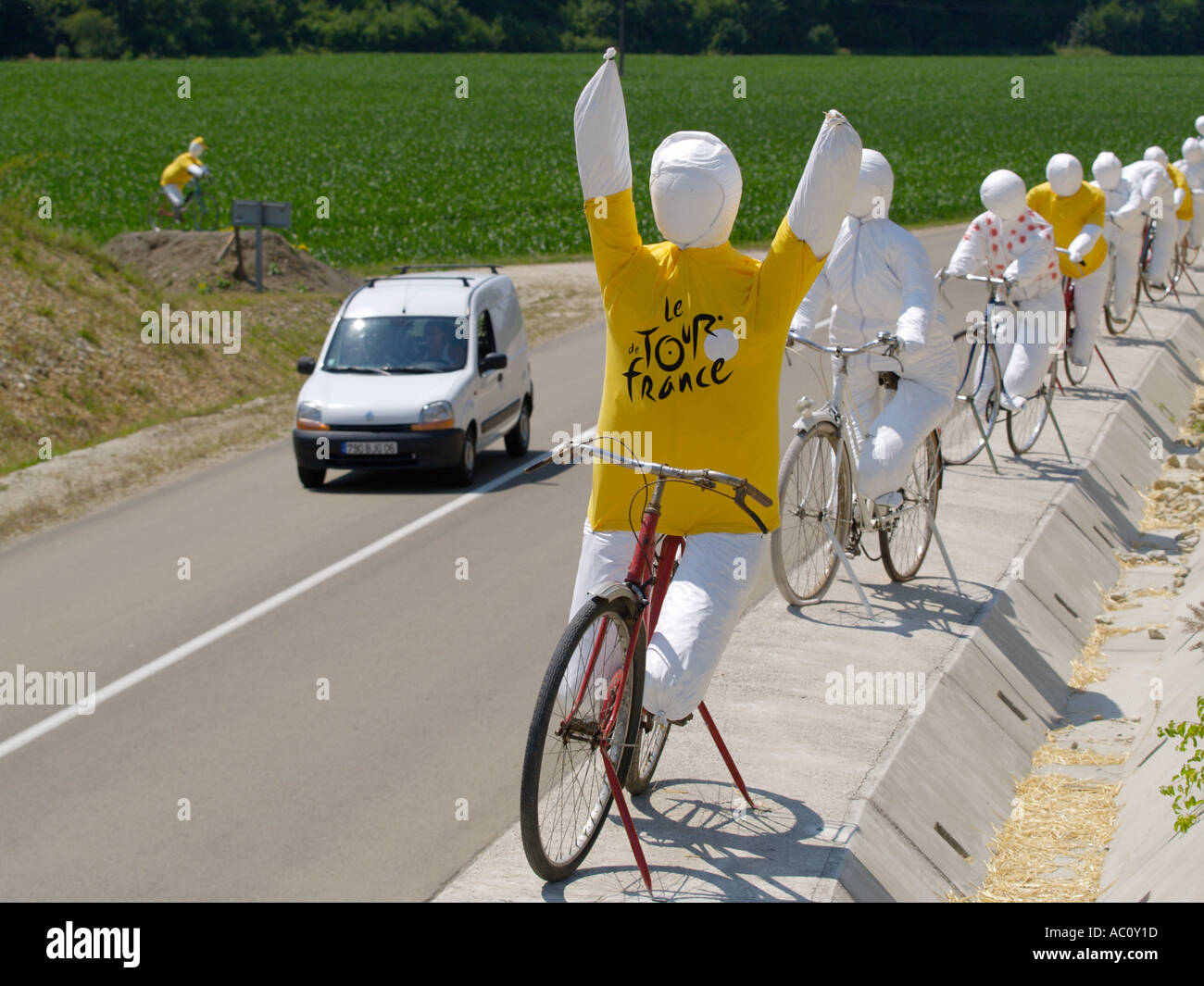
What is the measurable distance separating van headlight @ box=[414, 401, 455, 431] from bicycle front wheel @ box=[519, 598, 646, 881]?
30.0 feet

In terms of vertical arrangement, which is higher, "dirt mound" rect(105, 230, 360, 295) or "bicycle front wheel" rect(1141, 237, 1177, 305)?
"bicycle front wheel" rect(1141, 237, 1177, 305)

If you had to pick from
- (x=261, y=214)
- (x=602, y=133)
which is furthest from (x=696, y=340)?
(x=261, y=214)

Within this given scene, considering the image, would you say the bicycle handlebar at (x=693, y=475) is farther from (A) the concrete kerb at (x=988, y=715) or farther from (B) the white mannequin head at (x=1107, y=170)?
(B) the white mannequin head at (x=1107, y=170)

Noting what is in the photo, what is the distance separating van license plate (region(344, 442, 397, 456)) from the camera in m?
14.2

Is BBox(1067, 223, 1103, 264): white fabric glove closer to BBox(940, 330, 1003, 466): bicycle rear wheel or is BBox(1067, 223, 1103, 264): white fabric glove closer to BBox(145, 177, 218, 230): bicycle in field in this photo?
BBox(940, 330, 1003, 466): bicycle rear wheel

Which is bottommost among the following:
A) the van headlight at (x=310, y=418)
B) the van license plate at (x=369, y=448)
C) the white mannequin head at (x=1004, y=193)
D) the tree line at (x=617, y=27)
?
the van license plate at (x=369, y=448)

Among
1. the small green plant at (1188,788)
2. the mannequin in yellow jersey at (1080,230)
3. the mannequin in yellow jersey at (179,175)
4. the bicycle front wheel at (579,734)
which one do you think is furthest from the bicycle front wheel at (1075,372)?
the mannequin in yellow jersey at (179,175)

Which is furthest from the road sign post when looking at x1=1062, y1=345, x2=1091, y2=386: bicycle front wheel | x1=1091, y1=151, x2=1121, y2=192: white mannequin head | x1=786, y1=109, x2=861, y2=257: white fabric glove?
x1=786, y1=109, x2=861, y2=257: white fabric glove

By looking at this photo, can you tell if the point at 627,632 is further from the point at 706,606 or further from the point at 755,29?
the point at 755,29

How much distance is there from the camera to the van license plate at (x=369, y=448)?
1425 cm

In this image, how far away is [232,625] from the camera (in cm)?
1026

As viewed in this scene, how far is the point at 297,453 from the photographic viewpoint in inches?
567

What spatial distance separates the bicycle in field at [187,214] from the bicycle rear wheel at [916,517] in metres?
23.3
